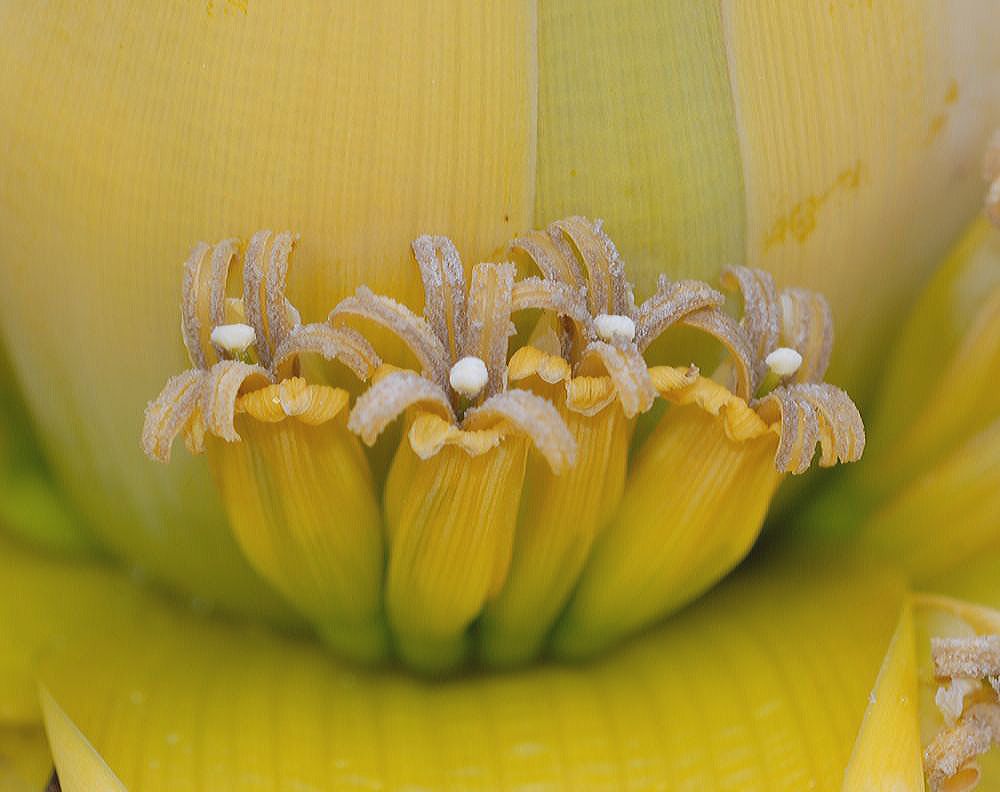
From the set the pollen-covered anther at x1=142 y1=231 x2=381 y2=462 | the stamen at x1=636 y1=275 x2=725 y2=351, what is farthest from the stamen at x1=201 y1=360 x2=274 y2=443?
the stamen at x1=636 y1=275 x2=725 y2=351

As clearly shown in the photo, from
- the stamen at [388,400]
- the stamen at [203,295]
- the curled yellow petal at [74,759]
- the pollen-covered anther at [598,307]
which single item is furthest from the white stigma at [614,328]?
the curled yellow petal at [74,759]

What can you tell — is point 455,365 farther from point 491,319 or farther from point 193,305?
point 193,305

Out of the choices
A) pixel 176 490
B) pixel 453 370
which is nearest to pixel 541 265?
pixel 453 370

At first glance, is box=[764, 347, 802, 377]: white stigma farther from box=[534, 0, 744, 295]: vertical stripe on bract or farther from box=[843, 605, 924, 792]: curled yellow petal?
box=[843, 605, 924, 792]: curled yellow petal

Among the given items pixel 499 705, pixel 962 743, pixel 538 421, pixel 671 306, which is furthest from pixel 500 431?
pixel 962 743

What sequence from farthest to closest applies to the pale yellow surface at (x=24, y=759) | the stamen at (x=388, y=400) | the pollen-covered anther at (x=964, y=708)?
1. the pale yellow surface at (x=24, y=759)
2. the pollen-covered anther at (x=964, y=708)
3. the stamen at (x=388, y=400)

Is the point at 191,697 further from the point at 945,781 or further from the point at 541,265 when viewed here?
the point at 945,781

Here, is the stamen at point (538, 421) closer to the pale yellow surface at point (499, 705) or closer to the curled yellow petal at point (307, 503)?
the curled yellow petal at point (307, 503)
